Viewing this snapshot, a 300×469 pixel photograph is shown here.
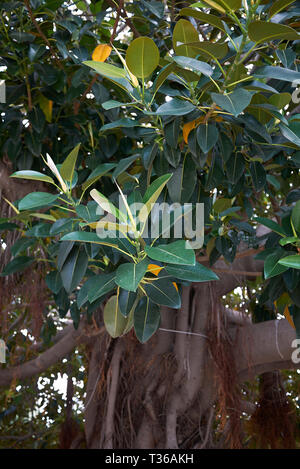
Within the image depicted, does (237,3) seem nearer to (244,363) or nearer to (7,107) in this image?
(7,107)

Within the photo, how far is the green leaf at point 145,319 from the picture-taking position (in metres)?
0.97

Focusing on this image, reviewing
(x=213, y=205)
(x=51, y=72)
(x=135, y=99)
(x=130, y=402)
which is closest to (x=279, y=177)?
(x=213, y=205)

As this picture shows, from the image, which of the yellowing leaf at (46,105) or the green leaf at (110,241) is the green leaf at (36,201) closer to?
the green leaf at (110,241)

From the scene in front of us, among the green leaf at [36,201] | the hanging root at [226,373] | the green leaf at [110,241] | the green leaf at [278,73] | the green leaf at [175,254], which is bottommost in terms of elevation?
the hanging root at [226,373]

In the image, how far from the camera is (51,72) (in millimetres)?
1641

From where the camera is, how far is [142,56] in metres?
0.93

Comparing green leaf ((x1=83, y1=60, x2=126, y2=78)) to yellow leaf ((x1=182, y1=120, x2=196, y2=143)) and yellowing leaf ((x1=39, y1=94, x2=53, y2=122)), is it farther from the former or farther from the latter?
yellowing leaf ((x1=39, y1=94, x2=53, y2=122))

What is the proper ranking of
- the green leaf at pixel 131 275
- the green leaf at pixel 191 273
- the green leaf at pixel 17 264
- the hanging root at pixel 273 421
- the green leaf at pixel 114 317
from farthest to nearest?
1. the hanging root at pixel 273 421
2. the green leaf at pixel 17 264
3. the green leaf at pixel 114 317
4. the green leaf at pixel 191 273
5. the green leaf at pixel 131 275

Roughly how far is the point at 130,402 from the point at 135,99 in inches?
→ 68.3

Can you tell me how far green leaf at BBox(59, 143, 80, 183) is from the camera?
1004mm

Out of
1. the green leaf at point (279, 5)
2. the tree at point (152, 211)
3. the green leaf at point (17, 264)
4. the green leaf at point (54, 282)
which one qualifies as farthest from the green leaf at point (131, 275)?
the green leaf at point (17, 264)

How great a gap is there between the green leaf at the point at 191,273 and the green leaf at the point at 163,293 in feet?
0.13

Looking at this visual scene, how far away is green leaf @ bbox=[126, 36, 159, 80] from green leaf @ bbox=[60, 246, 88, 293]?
0.37m

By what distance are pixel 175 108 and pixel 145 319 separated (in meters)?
0.38
